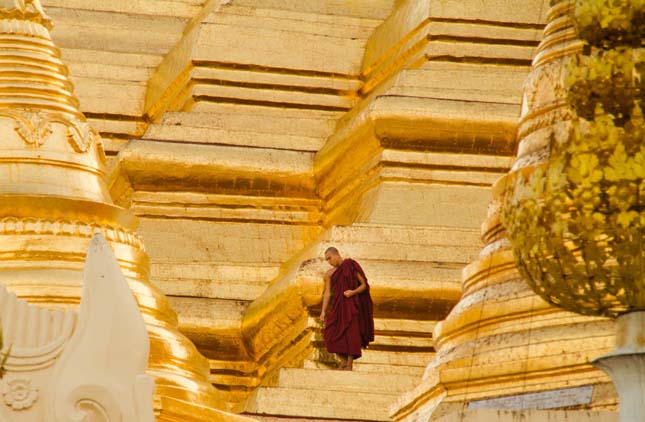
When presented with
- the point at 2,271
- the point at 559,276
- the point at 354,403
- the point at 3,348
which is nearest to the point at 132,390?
the point at 3,348

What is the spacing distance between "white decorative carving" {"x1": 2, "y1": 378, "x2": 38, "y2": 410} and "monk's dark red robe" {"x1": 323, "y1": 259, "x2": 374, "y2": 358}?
8.33 meters

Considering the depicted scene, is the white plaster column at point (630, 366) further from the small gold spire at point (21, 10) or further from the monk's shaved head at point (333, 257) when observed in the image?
the monk's shaved head at point (333, 257)

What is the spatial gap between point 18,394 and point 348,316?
27.7ft

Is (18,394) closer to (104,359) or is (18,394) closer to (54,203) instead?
(104,359)

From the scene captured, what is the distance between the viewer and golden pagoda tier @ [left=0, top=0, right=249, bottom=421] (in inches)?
597

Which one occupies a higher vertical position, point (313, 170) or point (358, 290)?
point (313, 170)

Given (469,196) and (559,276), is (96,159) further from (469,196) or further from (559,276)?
(559,276)

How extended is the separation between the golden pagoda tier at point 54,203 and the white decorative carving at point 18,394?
5615mm

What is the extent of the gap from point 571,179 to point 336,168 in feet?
36.9

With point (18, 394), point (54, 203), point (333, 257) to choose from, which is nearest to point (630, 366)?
point (18, 394)

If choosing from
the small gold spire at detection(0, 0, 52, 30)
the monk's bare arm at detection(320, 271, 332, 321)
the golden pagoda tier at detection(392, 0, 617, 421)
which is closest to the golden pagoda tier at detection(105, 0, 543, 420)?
the monk's bare arm at detection(320, 271, 332, 321)

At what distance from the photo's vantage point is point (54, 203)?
15.2 meters

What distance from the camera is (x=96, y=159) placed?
1577cm

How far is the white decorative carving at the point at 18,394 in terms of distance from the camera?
893 centimetres
